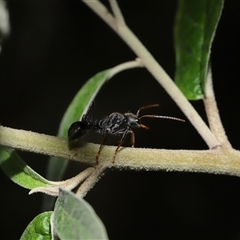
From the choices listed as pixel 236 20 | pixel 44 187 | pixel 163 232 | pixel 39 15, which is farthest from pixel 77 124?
pixel 39 15

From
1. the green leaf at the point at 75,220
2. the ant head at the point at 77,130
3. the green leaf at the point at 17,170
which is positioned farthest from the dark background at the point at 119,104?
the green leaf at the point at 75,220

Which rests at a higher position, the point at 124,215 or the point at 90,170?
the point at 90,170

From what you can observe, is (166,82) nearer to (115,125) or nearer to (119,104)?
(115,125)

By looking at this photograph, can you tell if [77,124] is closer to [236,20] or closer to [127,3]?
[236,20]

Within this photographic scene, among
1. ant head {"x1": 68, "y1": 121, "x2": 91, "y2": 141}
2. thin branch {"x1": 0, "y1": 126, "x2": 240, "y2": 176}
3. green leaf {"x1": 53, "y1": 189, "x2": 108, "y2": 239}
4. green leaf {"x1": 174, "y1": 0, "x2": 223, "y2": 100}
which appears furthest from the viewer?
green leaf {"x1": 174, "y1": 0, "x2": 223, "y2": 100}

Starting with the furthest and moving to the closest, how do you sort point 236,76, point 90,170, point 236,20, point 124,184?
point 124,184 < point 236,76 < point 236,20 < point 90,170

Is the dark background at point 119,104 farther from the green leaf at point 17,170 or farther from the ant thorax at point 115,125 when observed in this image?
the green leaf at point 17,170

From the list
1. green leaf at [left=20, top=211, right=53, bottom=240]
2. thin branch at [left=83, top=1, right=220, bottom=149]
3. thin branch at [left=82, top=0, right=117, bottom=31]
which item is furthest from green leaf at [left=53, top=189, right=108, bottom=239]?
thin branch at [left=82, top=0, right=117, bottom=31]

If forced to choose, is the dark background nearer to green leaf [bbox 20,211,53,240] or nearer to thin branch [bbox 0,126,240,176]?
thin branch [bbox 0,126,240,176]
